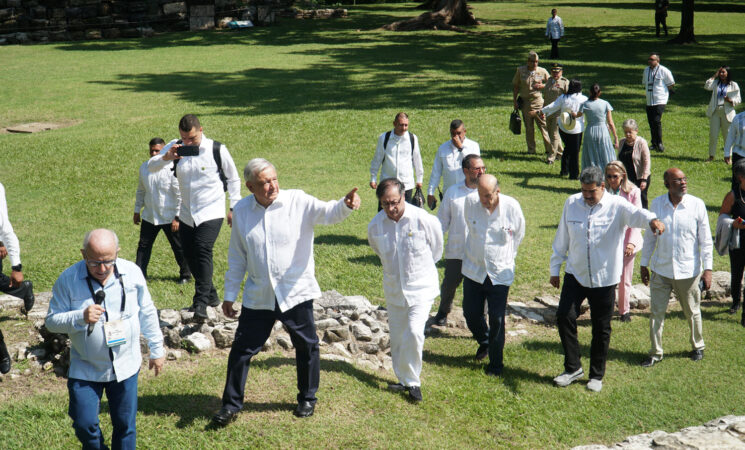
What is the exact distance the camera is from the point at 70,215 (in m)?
12.8

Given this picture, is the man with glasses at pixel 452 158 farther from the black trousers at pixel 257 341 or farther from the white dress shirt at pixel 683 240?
the black trousers at pixel 257 341

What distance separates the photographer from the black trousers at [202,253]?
788 centimetres

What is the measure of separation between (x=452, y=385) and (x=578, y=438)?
1.27m

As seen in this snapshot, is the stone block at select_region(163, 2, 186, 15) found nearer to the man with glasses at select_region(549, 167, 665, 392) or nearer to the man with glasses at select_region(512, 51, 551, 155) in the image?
the man with glasses at select_region(512, 51, 551, 155)

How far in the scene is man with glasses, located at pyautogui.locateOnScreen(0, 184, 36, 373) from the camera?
671 cm

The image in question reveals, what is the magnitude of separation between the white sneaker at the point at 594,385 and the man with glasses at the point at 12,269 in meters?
5.59

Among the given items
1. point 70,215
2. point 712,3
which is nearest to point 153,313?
point 70,215

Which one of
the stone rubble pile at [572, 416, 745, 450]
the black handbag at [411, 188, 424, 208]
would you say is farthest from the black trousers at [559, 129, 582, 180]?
the stone rubble pile at [572, 416, 745, 450]

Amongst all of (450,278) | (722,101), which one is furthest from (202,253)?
(722,101)

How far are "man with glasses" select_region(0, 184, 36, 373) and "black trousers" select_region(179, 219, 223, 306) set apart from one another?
5.76ft

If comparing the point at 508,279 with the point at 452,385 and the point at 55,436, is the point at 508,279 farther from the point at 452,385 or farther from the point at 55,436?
the point at 55,436

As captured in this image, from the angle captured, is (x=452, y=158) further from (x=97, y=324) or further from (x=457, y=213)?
(x=97, y=324)

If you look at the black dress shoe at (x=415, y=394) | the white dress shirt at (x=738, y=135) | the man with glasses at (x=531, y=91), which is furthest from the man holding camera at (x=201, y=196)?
the man with glasses at (x=531, y=91)

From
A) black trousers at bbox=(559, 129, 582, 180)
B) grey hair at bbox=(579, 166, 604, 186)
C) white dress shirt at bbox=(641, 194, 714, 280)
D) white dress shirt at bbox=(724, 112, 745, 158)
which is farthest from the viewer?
black trousers at bbox=(559, 129, 582, 180)
